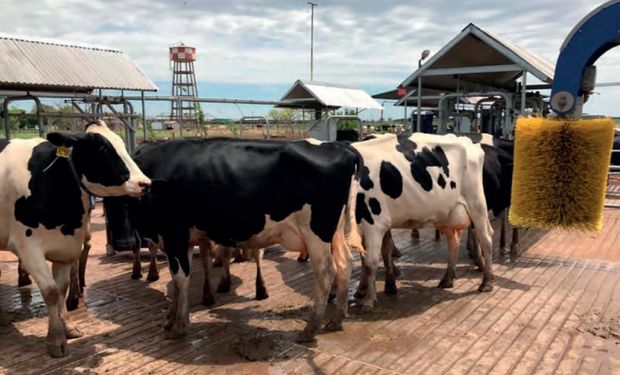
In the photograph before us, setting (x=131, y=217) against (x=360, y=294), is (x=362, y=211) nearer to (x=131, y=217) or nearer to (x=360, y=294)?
(x=360, y=294)

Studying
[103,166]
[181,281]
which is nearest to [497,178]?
[181,281]

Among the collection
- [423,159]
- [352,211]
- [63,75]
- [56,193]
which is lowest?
[352,211]

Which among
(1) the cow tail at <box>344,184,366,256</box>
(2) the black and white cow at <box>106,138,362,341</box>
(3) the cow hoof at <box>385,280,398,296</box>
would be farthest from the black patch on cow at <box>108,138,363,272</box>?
(3) the cow hoof at <box>385,280,398,296</box>

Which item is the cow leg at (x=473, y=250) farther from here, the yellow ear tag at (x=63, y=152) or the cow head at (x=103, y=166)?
the yellow ear tag at (x=63, y=152)

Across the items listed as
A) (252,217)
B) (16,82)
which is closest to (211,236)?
(252,217)

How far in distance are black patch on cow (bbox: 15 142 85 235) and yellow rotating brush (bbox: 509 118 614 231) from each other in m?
4.04

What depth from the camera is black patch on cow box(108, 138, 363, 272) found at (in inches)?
187

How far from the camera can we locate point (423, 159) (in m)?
6.19

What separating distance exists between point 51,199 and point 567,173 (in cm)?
456

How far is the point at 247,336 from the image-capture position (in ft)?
15.9

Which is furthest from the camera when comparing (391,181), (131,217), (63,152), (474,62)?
(474,62)

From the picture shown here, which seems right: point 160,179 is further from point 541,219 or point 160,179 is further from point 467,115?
Answer: point 467,115

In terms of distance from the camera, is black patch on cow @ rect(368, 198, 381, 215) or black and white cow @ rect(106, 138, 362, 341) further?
black patch on cow @ rect(368, 198, 381, 215)

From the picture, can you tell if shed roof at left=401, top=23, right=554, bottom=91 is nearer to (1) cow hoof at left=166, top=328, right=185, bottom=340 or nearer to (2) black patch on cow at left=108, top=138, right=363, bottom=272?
(2) black patch on cow at left=108, top=138, right=363, bottom=272
